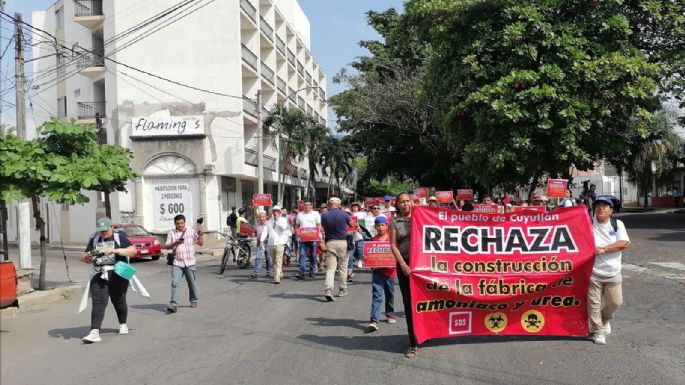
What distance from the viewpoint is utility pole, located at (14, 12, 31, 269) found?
51.6 feet

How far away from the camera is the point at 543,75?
61.2 ft

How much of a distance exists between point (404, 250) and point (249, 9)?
31840 mm

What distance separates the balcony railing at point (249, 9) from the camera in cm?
3444

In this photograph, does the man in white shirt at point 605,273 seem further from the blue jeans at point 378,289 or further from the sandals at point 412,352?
the blue jeans at point 378,289

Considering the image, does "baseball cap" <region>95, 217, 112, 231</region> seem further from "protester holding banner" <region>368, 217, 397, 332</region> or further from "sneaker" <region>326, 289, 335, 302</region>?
"sneaker" <region>326, 289, 335, 302</region>

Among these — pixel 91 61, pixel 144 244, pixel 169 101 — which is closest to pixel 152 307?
pixel 144 244

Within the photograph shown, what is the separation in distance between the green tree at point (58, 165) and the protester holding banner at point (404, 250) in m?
6.81

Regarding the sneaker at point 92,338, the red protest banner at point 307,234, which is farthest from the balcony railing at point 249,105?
the sneaker at point 92,338

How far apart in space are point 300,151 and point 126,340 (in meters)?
28.1

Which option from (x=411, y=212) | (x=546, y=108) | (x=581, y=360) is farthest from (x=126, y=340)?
(x=546, y=108)

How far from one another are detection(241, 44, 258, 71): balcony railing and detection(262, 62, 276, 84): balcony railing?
7.81 feet

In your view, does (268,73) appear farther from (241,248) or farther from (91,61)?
(241,248)

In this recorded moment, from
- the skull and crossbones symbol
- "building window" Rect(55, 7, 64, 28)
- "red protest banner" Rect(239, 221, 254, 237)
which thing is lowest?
the skull and crossbones symbol

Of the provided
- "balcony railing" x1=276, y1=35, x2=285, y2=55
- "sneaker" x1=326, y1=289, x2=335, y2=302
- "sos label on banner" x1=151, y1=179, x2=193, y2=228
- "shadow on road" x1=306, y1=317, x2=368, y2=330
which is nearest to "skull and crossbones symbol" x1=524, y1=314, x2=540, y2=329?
"shadow on road" x1=306, y1=317, x2=368, y2=330
